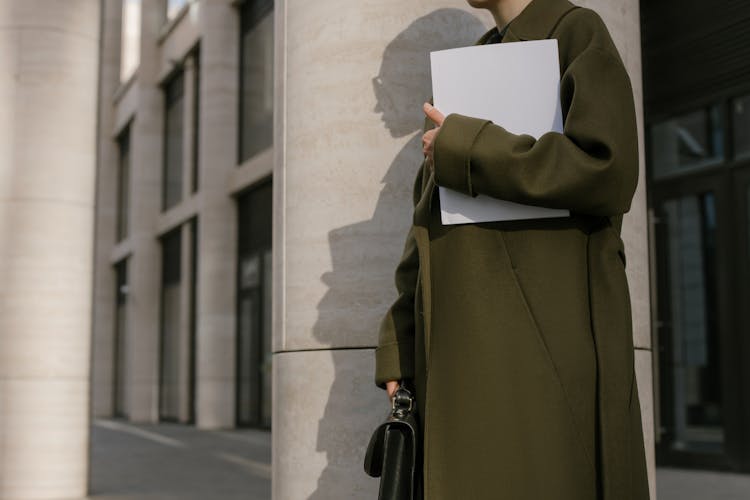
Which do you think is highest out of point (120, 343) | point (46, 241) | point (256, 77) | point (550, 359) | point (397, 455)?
point (256, 77)

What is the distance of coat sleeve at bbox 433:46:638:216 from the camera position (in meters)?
2.10

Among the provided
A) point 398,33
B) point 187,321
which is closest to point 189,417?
point 187,321

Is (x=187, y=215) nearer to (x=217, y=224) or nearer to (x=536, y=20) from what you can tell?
(x=217, y=224)

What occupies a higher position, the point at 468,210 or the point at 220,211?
the point at 220,211

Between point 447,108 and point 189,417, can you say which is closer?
point 447,108

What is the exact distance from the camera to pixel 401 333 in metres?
2.52

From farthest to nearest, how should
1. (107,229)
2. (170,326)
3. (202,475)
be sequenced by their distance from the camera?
(107,229)
(170,326)
(202,475)

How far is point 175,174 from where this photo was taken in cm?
2384

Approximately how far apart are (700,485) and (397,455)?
24.5ft

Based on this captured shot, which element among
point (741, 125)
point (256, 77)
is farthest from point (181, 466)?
point (256, 77)

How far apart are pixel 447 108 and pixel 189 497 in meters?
6.10

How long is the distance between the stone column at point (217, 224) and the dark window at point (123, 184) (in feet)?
29.9

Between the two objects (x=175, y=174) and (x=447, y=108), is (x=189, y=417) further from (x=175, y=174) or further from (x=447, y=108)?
(x=447, y=108)

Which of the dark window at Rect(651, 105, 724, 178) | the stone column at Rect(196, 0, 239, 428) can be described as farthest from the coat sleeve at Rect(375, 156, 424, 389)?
the stone column at Rect(196, 0, 239, 428)
